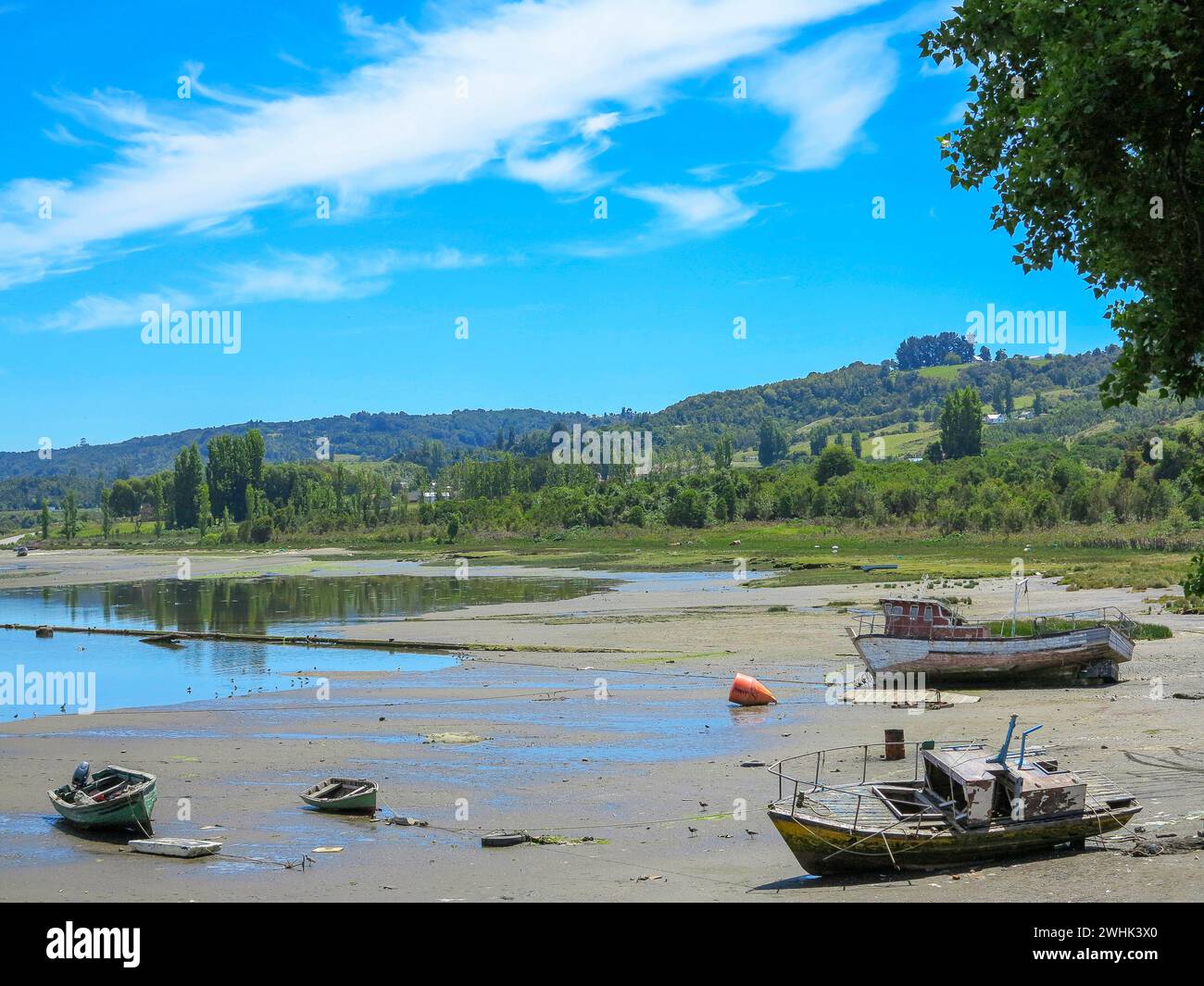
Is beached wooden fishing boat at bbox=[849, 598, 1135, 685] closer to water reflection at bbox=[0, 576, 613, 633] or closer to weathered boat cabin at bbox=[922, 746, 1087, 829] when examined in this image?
weathered boat cabin at bbox=[922, 746, 1087, 829]

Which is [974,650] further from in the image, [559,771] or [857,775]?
[559,771]

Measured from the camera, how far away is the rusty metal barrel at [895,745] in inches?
1004

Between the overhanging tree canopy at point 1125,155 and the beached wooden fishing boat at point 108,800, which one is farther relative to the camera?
the beached wooden fishing boat at point 108,800

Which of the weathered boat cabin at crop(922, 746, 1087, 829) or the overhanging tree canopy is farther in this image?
the weathered boat cabin at crop(922, 746, 1087, 829)

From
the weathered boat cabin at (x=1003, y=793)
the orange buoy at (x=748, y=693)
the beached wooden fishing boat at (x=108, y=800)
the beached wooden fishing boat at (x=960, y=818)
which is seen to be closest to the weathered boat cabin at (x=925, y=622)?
the orange buoy at (x=748, y=693)

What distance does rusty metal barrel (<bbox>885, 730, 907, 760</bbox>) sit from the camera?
25.5m

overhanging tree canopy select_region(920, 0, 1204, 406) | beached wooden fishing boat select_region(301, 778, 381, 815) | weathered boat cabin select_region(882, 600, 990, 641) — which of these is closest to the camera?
overhanging tree canopy select_region(920, 0, 1204, 406)

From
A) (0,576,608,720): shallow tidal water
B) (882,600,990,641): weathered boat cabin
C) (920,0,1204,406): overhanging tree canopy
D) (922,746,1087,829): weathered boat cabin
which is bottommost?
(0,576,608,720): shallow tidal water

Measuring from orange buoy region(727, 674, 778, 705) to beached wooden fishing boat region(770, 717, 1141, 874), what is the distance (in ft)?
51.3

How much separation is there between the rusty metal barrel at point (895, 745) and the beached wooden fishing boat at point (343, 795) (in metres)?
10.9

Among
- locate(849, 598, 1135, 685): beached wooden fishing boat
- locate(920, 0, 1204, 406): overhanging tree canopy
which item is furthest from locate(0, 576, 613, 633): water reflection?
locate(920, 0, 1204, 406): overhanging tree canopy

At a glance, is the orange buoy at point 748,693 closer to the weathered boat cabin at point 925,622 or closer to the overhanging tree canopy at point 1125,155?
the weathered boat cabin at point 925,622

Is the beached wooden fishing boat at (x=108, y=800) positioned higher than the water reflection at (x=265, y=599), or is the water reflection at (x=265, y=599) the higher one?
the beached wooden fishing boat at (x=108, y=800)
